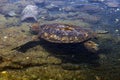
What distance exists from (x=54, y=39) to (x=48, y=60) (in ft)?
4.09

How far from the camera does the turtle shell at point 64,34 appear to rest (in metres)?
8.85

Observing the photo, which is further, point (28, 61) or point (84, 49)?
point (84, 49)

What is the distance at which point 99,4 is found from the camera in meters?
21.7

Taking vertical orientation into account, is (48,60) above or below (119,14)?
above

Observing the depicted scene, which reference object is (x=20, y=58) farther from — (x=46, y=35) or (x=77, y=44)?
(x=77, y=44)

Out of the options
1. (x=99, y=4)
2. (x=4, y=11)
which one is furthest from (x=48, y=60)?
(x=99, y=4)

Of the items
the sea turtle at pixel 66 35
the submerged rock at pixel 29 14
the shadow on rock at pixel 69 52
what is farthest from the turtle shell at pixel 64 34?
the submerged rock at pixel 29 14

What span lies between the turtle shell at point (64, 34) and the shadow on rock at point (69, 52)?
478 mm

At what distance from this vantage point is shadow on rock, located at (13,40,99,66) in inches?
326

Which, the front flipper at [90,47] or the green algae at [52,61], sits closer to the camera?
the green algae at [52,61]

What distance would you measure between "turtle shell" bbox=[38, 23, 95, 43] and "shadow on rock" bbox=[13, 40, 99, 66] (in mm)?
478

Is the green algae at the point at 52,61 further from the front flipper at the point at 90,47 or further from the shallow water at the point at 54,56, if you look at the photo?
the front flipper at the point at 90,47

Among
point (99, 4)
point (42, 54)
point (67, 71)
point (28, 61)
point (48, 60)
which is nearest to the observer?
point (67, 71)

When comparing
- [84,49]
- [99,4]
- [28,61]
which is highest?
[28,61]
